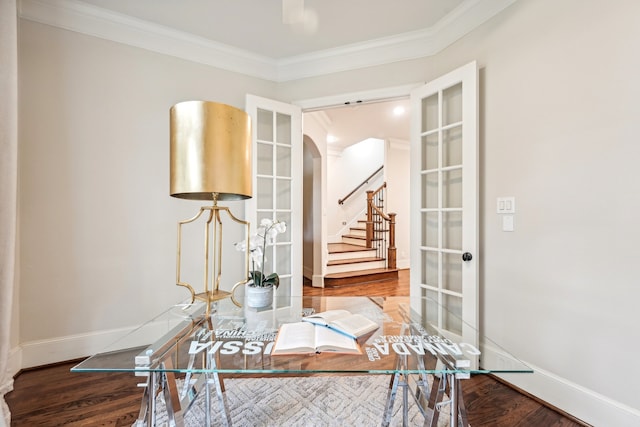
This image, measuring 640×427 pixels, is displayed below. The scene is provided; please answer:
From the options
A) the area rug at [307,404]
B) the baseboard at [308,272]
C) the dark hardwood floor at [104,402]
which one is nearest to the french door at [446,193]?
the dark hardwood floor at [104,402]

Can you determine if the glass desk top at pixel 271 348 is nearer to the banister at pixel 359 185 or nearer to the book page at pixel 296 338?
the book page at pixel 296 338

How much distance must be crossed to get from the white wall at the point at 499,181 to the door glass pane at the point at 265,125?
28cm

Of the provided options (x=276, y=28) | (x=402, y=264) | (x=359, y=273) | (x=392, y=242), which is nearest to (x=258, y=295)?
(x=276, y=28)

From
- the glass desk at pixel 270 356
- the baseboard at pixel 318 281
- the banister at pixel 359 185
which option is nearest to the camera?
the glass desk at pixel 270 356

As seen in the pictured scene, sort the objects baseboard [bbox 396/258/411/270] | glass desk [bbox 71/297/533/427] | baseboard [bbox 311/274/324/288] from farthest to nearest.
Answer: baseboard [bbox 396/258/411/270] < baseboard [bbox 311/274/324/288] < glass desk [bbox 71/297/533/427]

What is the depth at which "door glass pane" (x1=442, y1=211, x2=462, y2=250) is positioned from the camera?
2248mm

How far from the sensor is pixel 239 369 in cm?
99

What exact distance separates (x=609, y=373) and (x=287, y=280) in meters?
2.32

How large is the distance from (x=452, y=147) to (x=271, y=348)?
2.00 m

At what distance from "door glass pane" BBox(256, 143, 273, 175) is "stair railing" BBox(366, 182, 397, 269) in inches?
138

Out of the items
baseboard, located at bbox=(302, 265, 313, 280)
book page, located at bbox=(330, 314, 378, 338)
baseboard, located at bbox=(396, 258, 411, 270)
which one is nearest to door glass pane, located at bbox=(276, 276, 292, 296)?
book page, located at bbox=(330, 314, 378, 338)

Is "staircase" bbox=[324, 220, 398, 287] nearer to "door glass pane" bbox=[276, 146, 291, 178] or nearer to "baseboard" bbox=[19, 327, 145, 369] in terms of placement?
"door glass pane" bbox=[276, 146, 291, 178]

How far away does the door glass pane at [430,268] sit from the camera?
241cm

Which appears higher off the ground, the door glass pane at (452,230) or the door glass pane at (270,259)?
→ the door glass pane at (452,230)
